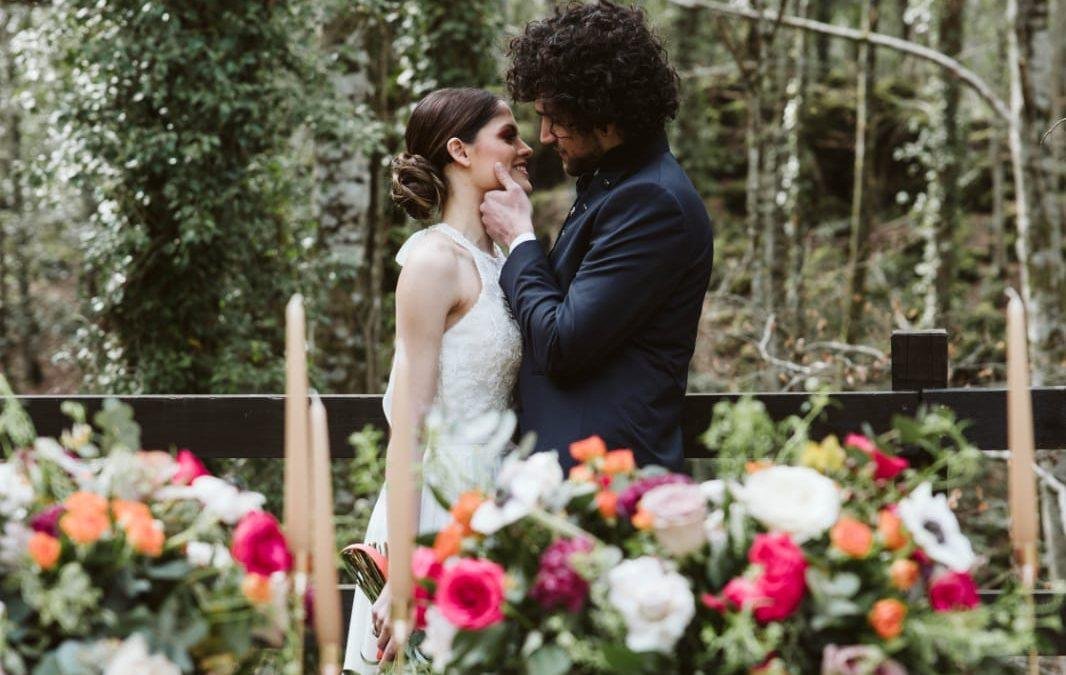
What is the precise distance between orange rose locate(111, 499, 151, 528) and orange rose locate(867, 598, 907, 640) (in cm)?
86

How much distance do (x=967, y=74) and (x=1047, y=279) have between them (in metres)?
2.29

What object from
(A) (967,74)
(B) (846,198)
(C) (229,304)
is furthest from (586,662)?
(B) (846,198)

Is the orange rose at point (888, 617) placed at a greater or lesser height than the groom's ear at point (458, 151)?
lesser

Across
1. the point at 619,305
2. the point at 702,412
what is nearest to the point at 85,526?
the point at 619,305

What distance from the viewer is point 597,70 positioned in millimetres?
2281

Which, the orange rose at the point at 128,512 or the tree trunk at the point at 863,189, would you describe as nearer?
the orange rose at the point at 128,512

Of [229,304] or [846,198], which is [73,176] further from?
[846,198]

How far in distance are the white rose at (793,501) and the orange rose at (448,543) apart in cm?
36

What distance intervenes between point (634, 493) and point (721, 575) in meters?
0.14

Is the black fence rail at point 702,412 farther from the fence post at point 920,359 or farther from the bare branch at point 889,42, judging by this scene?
the bare branch at point 889,42

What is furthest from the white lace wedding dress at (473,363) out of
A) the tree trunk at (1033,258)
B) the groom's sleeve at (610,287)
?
the tree trunk at (1033,258)

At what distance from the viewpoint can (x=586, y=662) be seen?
135 cm

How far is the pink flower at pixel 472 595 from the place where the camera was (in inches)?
52.7

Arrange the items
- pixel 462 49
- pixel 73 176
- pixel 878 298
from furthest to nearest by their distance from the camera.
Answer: pixel 878 298
pixel 462 49
pixel 73 176
